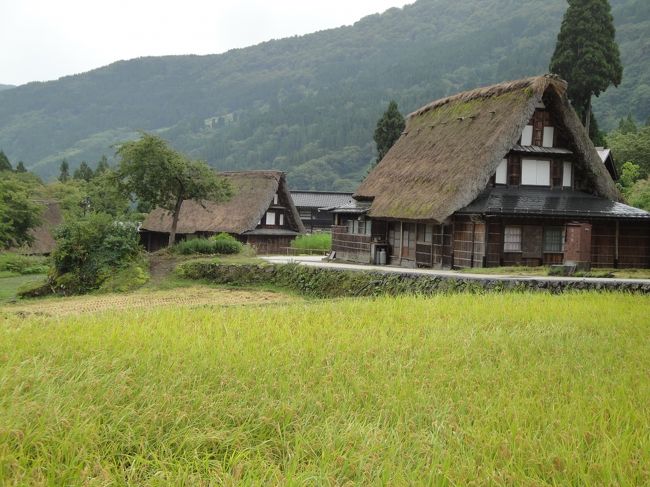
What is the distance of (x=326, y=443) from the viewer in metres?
4.63

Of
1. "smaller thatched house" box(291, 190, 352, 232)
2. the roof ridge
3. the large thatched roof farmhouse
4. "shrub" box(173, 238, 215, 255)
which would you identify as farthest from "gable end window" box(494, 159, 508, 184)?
"smaller thatched house" box(291, 190, 352, 232)

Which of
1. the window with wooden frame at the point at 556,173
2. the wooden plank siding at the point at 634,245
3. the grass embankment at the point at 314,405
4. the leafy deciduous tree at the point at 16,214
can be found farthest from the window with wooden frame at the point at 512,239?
the leafy deciduous tree at the point at 16,214

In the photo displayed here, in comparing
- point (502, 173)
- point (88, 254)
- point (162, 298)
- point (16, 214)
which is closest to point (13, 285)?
point (88, 254)

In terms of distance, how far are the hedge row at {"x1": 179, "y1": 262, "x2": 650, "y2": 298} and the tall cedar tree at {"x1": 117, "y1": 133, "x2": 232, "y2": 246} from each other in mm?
4822

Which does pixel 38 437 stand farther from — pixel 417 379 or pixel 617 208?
pixel 617 208

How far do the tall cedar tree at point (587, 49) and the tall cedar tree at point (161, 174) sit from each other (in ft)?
53.8

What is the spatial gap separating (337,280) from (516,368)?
13.2 meters

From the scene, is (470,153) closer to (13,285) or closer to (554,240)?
(554,240)

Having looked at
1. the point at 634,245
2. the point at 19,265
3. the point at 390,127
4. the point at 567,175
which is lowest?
the point at 19,265

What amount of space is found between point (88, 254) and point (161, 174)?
16.0 ft

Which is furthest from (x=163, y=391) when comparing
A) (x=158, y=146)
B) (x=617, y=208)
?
(x=158, y=146)

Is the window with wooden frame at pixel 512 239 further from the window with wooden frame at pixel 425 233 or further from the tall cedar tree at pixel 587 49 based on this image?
the tall cedar tree at pixel 587 49

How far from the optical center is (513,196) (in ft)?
71.1

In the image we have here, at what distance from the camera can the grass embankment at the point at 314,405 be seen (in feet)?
13.9
